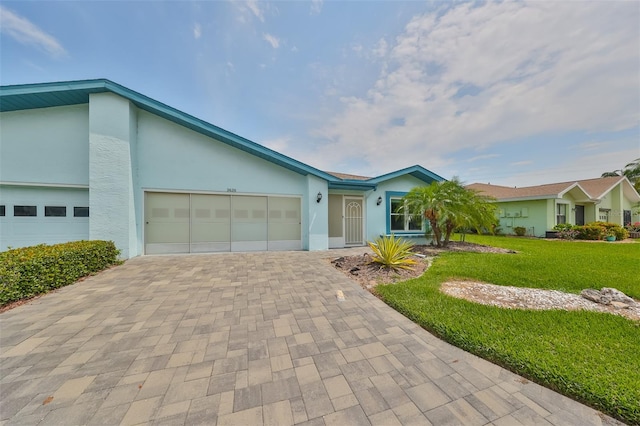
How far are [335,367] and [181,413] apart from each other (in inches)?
53.7

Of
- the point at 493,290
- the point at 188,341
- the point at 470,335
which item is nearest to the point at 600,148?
the point at 493,290

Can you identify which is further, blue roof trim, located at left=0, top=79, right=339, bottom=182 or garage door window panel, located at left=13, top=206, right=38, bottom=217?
garage door window panel, located at left=13, top=206, right=38, bottom=217

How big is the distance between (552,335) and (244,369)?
3690 millimetres

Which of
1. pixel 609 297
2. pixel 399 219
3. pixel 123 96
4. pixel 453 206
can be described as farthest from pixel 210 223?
pixel 609 297

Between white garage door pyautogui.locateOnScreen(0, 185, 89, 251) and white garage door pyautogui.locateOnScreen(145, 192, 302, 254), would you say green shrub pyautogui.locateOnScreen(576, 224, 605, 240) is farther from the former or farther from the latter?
white garage door pyautogui.locateOnScreen(0, 185, 89, 251)

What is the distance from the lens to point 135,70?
759cm

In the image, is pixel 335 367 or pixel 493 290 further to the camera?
pixel 493 290

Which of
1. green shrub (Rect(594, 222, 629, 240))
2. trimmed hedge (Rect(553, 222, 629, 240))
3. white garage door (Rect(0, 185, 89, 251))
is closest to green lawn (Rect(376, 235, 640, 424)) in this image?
white garage door (Rect(0, 185, 89, 251))

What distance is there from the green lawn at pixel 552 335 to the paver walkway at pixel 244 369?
17 centimetres

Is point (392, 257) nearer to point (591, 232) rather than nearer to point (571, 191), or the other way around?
point (591, 232)

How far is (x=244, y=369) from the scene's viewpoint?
224 cm

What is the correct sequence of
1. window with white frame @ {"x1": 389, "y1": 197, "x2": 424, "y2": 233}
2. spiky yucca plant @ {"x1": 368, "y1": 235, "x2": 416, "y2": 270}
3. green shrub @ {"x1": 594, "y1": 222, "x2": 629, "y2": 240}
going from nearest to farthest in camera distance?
spiky yucca plant @ {"x1": 368, "y1": 235, "x2": 416, "y2": 270}
window with white frame @ {"x1": 389, "y1": 197, "x2": 424, "y2": 233}
green shrub @ {"x1": 594, "y1": 222, "x2": 629, "y2": 240}

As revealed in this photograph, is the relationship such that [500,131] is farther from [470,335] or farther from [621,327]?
[470,335]

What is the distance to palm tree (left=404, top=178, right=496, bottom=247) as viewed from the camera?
28.1ft
